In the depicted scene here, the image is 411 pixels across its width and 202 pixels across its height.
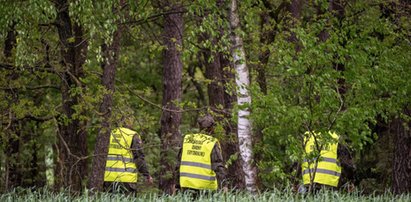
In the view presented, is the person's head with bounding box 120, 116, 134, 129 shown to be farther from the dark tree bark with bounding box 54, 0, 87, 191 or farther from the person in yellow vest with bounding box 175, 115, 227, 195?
the person in yellow vest with bounding box 175, 115, 227, 195

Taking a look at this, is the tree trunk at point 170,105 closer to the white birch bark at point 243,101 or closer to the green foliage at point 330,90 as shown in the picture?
the white birch bark at point 243,101

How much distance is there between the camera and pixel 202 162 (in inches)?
507

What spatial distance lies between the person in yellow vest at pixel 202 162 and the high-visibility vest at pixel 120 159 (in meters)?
1.42

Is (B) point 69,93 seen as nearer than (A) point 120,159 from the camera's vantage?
No

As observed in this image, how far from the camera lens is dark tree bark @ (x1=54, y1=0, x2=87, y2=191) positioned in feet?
47.1

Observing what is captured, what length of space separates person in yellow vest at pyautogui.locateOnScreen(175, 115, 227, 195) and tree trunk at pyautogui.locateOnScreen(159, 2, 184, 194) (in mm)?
1875

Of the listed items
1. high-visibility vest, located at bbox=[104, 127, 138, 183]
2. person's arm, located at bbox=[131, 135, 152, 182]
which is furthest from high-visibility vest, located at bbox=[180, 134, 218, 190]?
person's arm, located at bbox=[131, 135, 152, 182]

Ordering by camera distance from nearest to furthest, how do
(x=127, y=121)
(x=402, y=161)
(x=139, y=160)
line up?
(x=127, y=121), (x=139, y=160), (x=402, y=161)

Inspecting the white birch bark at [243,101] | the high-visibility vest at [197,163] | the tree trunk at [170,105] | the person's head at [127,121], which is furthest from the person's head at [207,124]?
the tree trunk at [170,105]

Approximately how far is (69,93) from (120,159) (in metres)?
1.46

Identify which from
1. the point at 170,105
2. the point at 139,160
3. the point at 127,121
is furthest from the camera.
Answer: the point at 170,105

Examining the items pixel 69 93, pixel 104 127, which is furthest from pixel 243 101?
pixel 69 93

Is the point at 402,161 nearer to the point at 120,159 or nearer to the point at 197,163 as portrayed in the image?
the point at 197,163

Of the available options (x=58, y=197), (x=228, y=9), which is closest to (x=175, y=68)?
(x=228, y=9)
